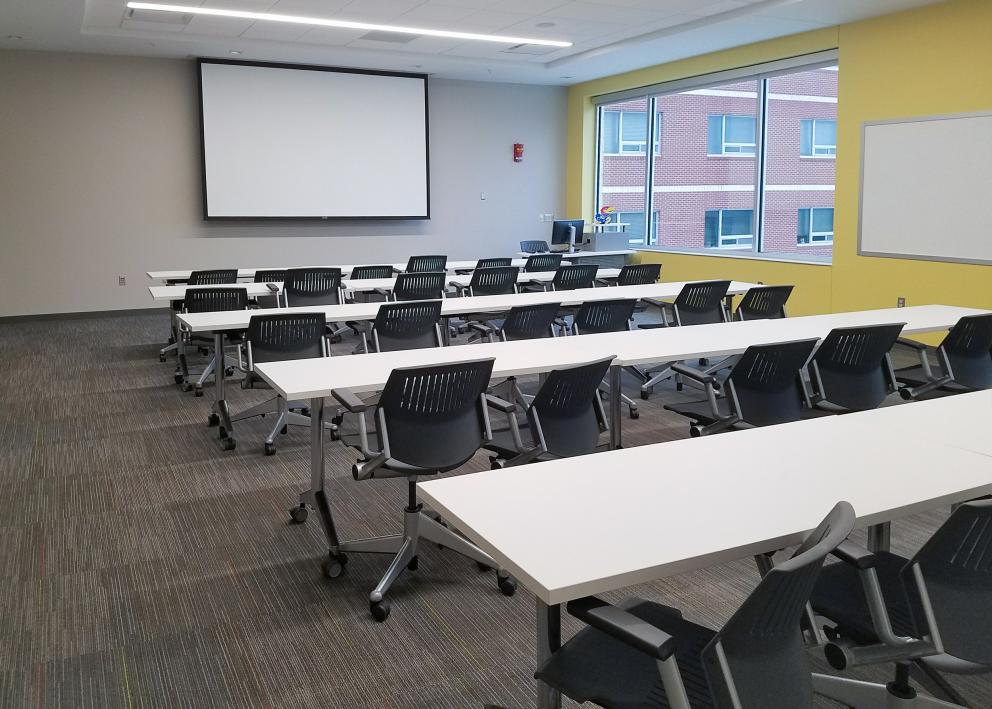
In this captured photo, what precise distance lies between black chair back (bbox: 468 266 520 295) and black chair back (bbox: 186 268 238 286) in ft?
7.38

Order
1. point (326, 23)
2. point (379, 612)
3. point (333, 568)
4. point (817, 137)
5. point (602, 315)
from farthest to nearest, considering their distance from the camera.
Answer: point (817, 137) < point (326, 23) < point (602, 315) < point (333, 568) < point (379, 612)

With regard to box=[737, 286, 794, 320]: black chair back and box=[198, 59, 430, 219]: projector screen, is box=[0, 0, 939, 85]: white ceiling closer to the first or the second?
box=[198, 59, 430, 219]: projector screen

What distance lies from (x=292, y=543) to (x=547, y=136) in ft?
36.0

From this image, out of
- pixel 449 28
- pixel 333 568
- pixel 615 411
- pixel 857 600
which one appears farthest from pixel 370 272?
pixel 857 600

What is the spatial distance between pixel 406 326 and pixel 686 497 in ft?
12.0

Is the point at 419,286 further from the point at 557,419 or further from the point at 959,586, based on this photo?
the point at 959,586

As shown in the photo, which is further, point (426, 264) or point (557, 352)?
point (426, 264)

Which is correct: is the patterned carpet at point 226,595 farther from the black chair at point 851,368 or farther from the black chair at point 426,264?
the black chair at point 426,264

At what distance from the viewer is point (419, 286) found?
7.30m

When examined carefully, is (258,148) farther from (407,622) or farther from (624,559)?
(624,559)

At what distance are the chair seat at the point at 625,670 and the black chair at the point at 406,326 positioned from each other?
12.1 feet

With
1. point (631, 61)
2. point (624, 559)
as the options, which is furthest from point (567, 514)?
point (631, 61)

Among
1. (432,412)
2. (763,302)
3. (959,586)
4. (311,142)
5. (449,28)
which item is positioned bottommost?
(959,586)

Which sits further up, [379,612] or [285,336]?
[285,336]
